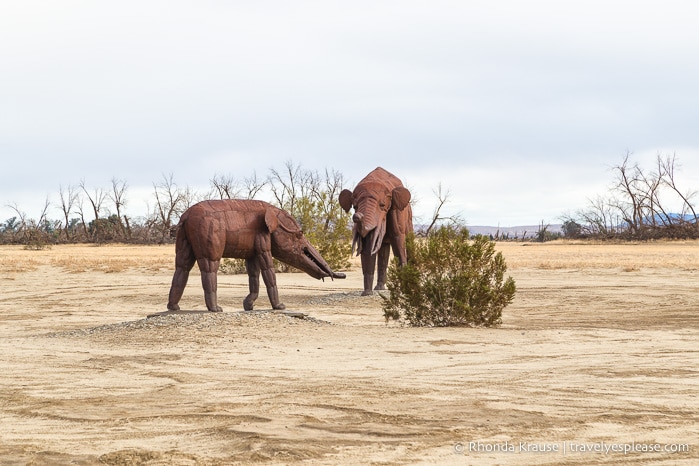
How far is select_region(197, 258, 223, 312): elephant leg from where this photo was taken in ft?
49.1

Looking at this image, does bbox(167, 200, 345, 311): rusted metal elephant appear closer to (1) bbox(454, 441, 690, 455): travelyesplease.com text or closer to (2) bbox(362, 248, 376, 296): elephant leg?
(2) bbox(362, 248, 376, 296): elephant leg

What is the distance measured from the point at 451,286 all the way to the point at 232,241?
3.52 metres

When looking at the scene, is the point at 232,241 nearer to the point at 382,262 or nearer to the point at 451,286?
the point at 451,286

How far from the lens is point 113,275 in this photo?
105 feet

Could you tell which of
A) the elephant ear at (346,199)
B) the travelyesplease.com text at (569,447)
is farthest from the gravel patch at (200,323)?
the travelyesplease.com text at (569,447)

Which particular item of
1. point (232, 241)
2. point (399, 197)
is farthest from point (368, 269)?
point (232, 241)

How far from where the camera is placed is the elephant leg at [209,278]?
15.0m

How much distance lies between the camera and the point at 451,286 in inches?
601

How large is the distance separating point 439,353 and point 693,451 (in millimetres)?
5685

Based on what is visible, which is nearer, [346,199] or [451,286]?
[451,286]

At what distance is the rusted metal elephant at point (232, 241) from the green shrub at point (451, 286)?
6.23 ft

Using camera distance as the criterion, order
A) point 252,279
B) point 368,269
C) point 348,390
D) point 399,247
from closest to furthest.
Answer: point 348,390
point 252,279
point 399,247
point 368,269

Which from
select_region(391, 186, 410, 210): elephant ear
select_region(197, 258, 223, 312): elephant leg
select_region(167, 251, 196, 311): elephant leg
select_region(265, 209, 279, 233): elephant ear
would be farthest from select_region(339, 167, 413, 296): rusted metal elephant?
select_region(167, 251, 196, 311): elephant leg

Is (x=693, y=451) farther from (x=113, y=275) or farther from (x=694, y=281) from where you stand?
(x=113, y=275)
